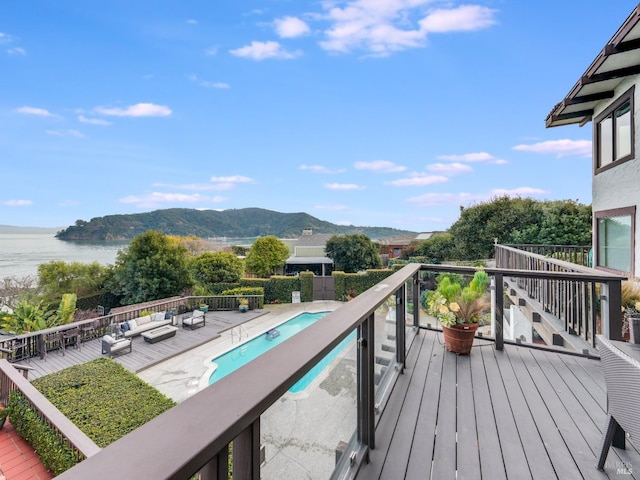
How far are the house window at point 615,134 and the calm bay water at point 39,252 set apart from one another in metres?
19.7

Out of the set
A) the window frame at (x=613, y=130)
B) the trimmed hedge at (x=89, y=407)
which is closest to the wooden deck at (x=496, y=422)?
the window frame at (x=613, y=130)

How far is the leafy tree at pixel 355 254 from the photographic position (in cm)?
2050

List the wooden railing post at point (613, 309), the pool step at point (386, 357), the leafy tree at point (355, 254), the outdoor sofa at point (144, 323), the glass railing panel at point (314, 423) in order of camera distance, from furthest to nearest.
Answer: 1. the leafy tree at point (355, 254)
2. the outdoor sofa at point (144, 323)
3. the wooden railing post at point (613, 309)
4. the pool step at point (386, 357)
5. the glass railing panel at point (314, 423)

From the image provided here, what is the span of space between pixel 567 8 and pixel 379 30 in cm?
446

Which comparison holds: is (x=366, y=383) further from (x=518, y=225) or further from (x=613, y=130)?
(x=518, y=225)

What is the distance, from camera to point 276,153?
25.7 meters

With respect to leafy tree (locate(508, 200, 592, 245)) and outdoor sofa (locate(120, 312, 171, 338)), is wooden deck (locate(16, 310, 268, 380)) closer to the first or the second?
outdoor sofa (locate(120, 312, 171, 338))

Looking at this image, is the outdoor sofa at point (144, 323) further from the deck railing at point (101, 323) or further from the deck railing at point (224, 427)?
the deck railing at point (224, 427)

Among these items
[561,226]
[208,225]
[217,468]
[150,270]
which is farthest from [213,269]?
[208,225]

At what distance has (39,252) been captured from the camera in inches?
892

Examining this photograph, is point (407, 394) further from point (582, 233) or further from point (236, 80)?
point (236, 80)

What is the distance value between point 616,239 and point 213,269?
50.7 feet

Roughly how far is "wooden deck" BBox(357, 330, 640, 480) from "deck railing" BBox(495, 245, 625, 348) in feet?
1.73

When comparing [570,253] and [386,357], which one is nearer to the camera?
[386,357]
